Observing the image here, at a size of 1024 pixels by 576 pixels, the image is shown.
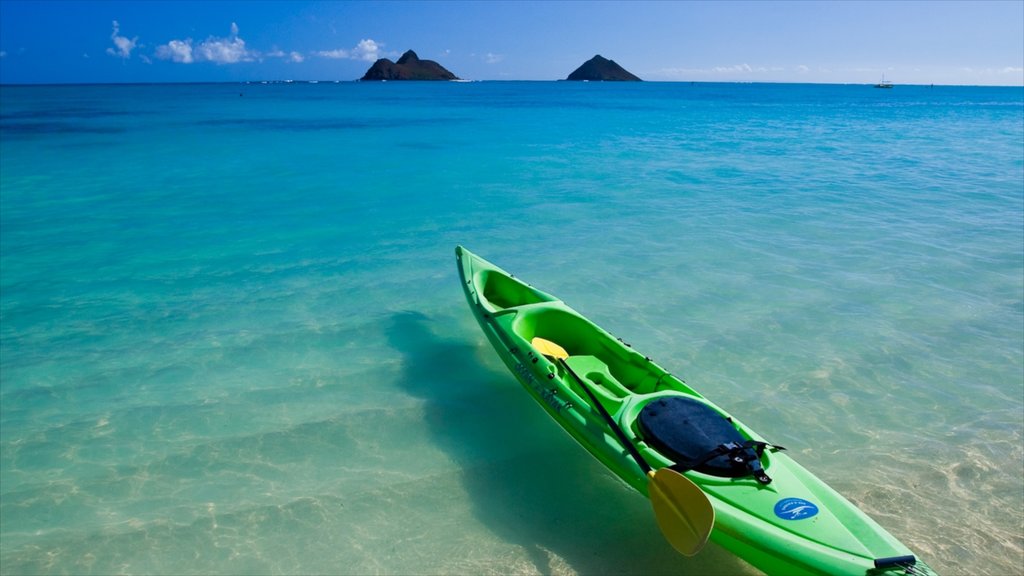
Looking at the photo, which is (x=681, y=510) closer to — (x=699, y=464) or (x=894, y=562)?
(x=699, y=464)

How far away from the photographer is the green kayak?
3869 millimetres

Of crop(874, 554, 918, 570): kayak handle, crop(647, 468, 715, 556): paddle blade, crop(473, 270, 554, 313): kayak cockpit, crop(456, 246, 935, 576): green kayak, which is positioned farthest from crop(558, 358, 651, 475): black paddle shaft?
crop(473, 270, 554, 313): kayak cockpit

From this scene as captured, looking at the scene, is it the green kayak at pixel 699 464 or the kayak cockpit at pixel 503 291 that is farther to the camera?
the kayak cockpit at pixel 503 291

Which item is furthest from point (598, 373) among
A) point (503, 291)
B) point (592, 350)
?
point (503, 291)

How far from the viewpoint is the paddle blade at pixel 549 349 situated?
6289 millimetres

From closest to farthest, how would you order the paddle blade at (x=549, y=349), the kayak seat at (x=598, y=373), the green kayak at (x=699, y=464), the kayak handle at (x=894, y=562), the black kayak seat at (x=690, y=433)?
1. the kayak handle at (x=894, y=562)
2. the green kayak at (x=699, y=464)
3. the black kayak seat at (x=690, y=433)
4. the kayak seat at (x=598, y=373)
5. the paddle blade at (x=549, y=349)

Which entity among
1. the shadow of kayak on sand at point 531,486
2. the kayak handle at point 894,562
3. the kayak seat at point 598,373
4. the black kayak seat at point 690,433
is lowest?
the shadow of kayak on sand at point 531,486

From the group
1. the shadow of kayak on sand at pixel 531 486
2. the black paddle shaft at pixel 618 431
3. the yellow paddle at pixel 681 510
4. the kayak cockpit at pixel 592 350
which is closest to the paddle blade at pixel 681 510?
the yellow paddle at pixel 681 510

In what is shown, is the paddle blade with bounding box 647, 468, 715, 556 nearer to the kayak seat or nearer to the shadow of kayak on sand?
the shadow of kayak on sand

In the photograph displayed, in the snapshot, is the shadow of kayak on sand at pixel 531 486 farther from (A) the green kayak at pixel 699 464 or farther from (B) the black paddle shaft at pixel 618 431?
(B) the black paddle shaft at pixel 618 431

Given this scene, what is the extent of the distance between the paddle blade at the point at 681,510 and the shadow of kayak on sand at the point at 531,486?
62 cm

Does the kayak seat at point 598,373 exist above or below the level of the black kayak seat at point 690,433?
below

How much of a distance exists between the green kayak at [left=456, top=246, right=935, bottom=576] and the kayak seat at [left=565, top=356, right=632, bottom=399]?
1 cm

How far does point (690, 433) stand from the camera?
15.4 ft
